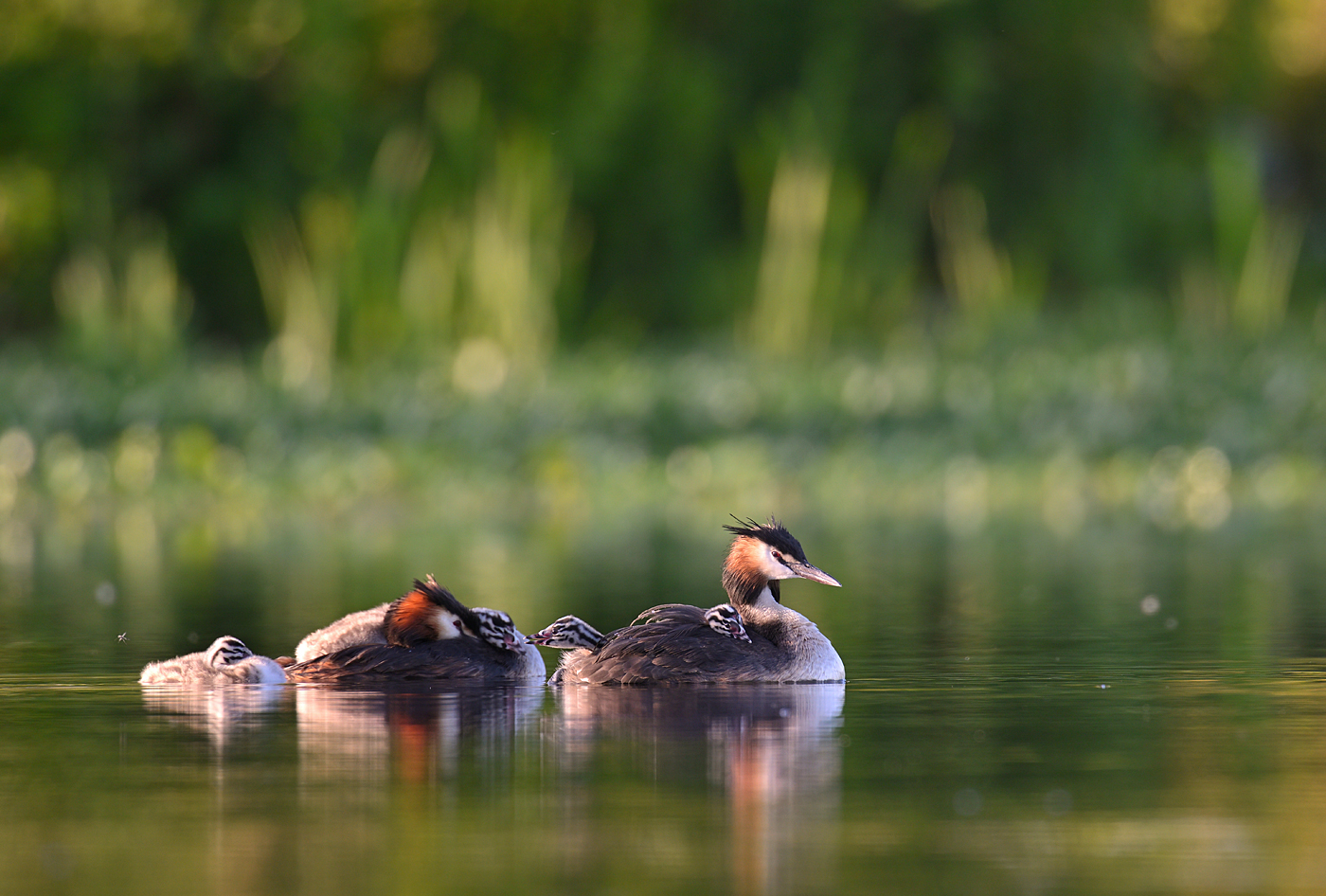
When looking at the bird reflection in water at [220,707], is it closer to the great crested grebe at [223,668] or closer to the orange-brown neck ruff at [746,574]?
the great crested grebe at [223,668]

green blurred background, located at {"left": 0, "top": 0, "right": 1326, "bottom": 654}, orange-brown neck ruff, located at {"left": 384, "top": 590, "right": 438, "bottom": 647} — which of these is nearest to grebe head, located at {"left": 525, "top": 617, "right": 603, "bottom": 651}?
orange-brown neck ruff, located at {"left": 384, "top": 590, "right": 438, "bottom": 647}

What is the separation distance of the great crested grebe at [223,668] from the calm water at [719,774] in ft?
0.35

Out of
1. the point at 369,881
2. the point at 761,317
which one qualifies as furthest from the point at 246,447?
the point at 369,881

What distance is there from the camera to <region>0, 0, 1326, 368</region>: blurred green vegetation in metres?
21.1

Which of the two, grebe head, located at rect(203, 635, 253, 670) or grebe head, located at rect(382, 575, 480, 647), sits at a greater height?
grebe head, located at rect(382, 575, 480, 647)

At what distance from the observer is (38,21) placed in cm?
2447

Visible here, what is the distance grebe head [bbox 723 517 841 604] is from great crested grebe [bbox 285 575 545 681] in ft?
2.60

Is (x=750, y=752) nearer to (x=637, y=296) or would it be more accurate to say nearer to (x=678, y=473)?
(x=678, y=473)

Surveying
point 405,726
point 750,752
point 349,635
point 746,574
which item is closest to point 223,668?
point 349,635

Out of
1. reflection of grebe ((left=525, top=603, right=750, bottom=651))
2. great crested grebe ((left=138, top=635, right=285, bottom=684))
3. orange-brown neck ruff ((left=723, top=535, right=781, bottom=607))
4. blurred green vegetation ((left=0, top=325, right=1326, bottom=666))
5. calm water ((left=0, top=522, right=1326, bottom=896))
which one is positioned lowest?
calm water ((left=0, top=522, right=1326, bottom=896))

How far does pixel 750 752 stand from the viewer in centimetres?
605

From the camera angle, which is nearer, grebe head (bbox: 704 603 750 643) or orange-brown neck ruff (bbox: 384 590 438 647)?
grebe head (bbox: 704 603 750 643)

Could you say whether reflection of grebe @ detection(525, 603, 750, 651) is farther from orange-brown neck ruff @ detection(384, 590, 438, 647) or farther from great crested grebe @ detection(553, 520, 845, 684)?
orange-brown neck ruff @ detection(384, 590, 438, 647)

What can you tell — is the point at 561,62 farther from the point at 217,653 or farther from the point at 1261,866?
the point at 1261,866
